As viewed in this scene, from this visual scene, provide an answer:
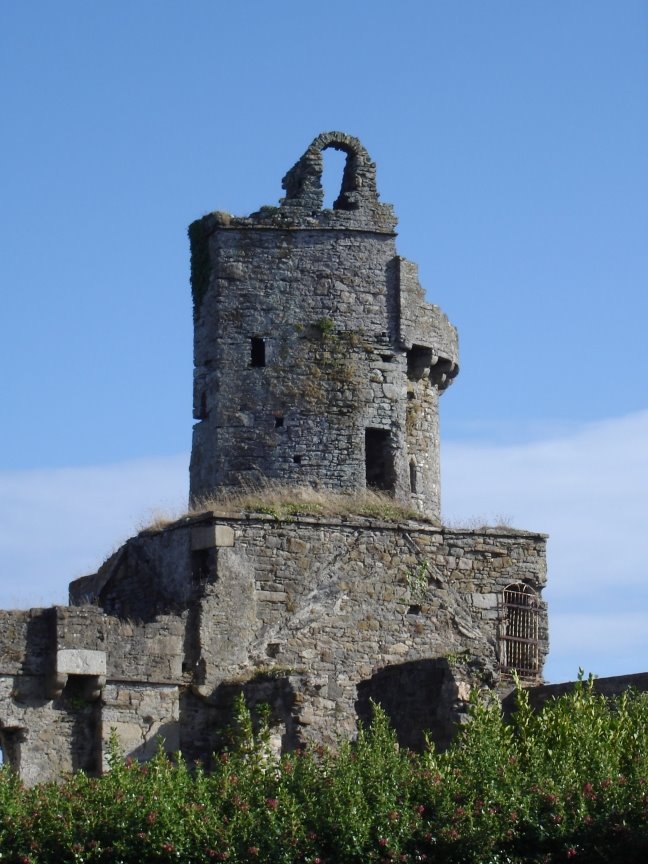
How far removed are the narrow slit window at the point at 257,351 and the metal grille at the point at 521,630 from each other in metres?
5.42

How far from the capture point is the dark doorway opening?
40156mm

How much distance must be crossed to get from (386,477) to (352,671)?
4487 millimetres

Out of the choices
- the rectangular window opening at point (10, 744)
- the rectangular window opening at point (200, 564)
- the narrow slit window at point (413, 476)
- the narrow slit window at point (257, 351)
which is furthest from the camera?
the narrow slit window at point (413, 476)

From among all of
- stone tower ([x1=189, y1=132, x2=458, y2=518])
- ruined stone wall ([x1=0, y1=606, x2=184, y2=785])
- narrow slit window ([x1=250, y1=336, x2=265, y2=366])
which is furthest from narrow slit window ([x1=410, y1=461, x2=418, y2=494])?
ruined stone wall ([x1=0, y1=606, x2=184, y2=785])

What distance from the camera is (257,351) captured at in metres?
40.1

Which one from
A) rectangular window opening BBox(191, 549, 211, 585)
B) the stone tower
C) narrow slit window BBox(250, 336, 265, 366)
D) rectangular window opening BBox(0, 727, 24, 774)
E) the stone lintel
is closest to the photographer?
rectangular window opening BBox(0, 727, 24, 774)

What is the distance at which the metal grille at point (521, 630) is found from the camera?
3925 centimetres

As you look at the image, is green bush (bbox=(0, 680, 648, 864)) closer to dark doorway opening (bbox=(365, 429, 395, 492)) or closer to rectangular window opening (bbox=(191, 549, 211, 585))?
rectangular window opening (bbox=(191, 549, 211, 585))

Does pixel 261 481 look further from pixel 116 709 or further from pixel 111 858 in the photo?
pixel 111 858

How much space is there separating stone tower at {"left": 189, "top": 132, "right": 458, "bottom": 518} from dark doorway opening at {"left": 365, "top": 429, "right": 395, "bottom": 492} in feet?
0.08

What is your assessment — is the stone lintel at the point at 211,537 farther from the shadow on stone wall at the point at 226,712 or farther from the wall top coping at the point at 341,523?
the shadow on stone wall at the point at 226,712

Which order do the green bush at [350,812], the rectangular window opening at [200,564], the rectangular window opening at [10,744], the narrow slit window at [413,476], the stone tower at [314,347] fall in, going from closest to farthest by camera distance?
the green bush at [350,812], the rectangular window opening at [10,744], the rectangular window opening at [200,564], the stone tower at [314,347], the narrow slit window at [413,476]

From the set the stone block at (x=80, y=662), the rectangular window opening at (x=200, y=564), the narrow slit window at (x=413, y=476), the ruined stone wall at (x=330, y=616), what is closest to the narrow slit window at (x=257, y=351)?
the narrow slit window at (x=413, y=476)

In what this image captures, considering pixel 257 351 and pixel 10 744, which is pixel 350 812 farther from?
pixel 257 351
